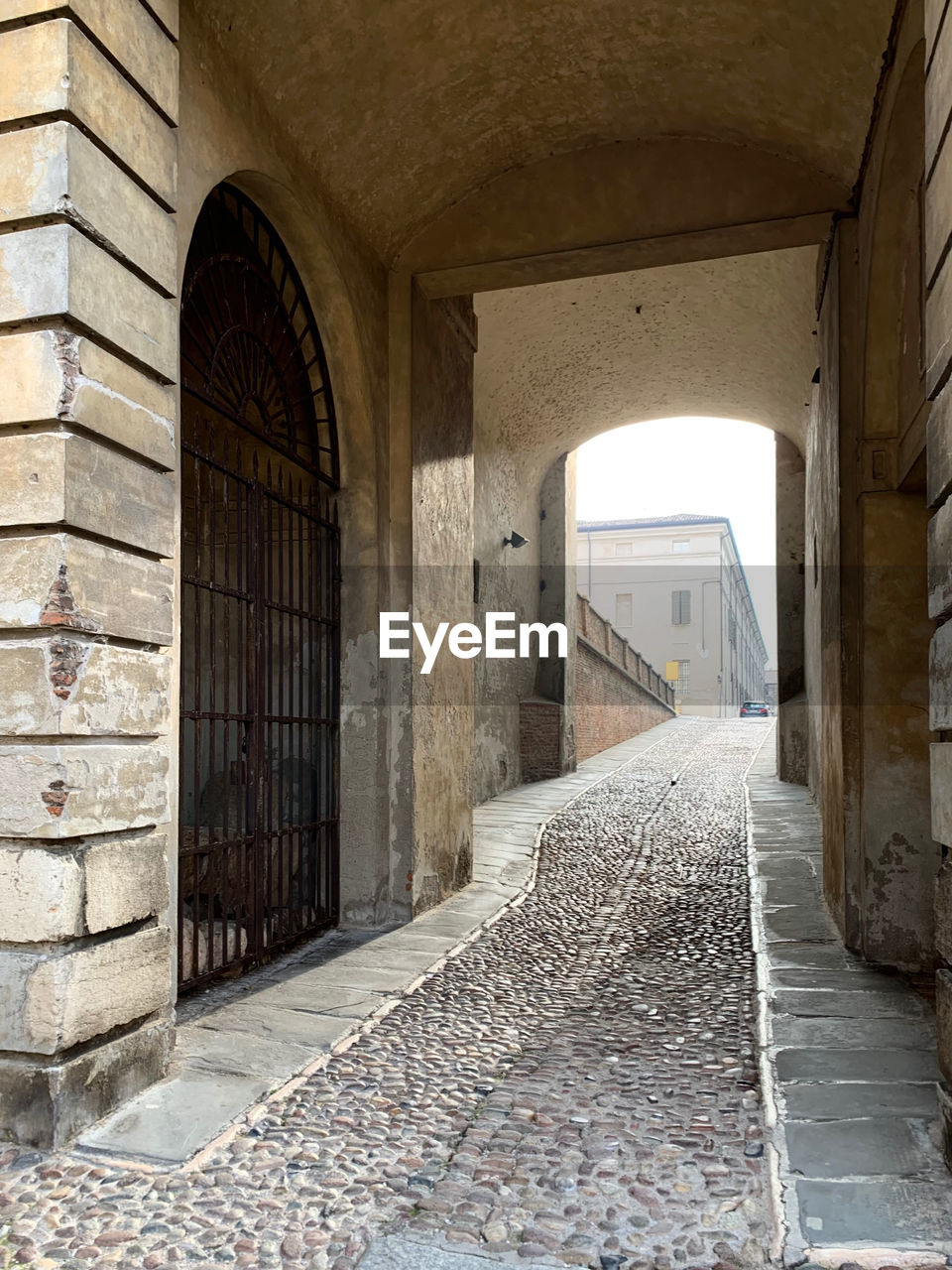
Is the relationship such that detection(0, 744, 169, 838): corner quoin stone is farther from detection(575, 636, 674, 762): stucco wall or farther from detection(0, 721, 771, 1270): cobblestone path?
detection(575, 636, 674, 762): stucco wall

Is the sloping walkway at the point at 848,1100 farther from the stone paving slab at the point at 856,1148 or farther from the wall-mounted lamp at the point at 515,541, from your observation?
the wall-mounted lamp at the point at 515,541

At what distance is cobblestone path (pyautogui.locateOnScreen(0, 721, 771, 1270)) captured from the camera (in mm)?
2570

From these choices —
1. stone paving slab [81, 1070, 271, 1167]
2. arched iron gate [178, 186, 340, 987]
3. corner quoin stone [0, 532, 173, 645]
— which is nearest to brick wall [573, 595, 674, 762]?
arched iron gate [178, 186, 340, 987]

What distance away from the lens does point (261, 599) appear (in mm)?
5355

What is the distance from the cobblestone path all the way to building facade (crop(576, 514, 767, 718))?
39243 millimetres

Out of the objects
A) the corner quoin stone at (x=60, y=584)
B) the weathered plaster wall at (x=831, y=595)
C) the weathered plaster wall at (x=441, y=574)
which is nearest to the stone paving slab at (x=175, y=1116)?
the corner quoin stone at (x=60, y=584)

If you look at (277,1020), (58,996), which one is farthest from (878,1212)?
(277,1020)

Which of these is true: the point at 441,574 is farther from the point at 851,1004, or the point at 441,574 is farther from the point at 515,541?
the point at 515,541

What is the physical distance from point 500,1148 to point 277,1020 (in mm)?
1500

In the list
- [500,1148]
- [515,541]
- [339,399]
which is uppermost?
[515,541]

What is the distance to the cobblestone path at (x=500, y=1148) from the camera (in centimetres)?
257

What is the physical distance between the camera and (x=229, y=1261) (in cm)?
248

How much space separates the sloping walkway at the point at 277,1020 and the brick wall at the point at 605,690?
9.15m

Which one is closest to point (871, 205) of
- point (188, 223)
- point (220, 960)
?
point (188, 223)
